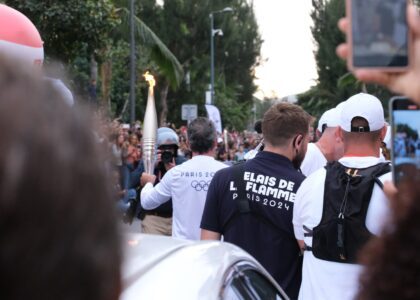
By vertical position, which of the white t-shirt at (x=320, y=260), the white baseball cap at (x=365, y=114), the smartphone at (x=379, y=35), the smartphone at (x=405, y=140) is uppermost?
the smartphone at (x=379, y=35)

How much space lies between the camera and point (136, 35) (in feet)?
77.5

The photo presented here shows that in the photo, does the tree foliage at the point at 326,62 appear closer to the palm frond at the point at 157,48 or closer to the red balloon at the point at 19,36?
the palm frond at the point at 157,48

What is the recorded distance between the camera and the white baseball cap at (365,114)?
3.74 metres

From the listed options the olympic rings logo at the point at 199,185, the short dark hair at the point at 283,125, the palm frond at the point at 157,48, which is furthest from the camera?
the palm frond at the point at 157,48

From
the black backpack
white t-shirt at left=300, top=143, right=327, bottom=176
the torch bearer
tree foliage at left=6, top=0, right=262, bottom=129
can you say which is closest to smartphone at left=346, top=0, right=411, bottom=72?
the black backpack

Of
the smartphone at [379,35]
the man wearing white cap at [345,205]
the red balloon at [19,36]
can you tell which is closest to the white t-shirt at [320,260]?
the man wearing white cap at [345,205]

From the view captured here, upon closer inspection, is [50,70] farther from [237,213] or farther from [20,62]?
[237,213]

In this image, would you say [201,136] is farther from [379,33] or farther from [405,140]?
[379,33]

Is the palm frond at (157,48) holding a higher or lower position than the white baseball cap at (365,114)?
higher

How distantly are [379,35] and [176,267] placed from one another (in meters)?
1.34

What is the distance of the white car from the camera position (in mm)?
2434

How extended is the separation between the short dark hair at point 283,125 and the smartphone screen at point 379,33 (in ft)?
10.5

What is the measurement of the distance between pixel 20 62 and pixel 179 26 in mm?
50171

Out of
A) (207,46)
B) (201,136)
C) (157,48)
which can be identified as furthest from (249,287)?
(207,46)
